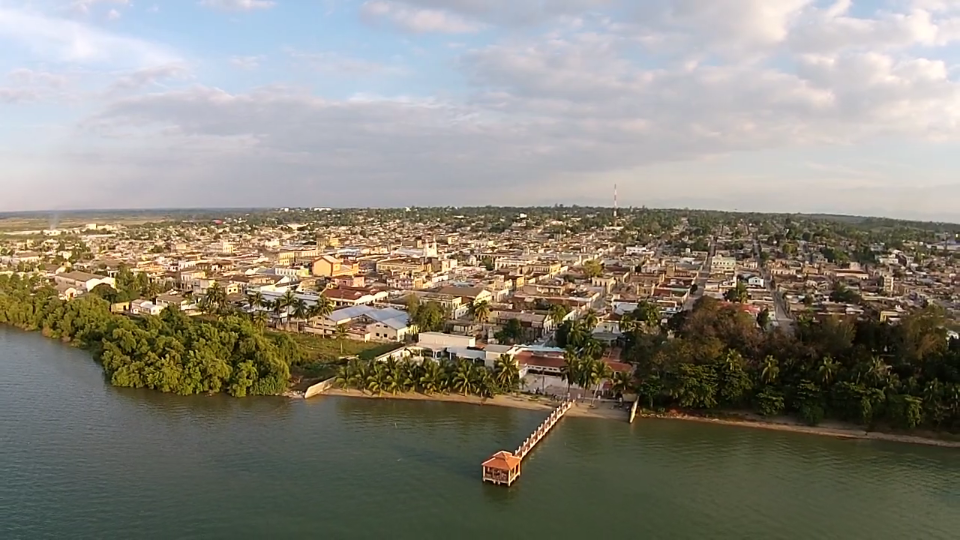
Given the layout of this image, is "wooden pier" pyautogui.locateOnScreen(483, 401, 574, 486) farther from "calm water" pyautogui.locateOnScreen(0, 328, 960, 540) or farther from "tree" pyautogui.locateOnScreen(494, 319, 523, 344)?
"tree" pyautogui.locateOnScreen(494, 319, 523, 344)

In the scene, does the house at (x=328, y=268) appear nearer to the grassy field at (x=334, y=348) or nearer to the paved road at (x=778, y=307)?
the grassy field at (x=334, y=348)

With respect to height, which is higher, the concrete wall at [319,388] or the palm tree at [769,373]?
the palm tree at [769,373]

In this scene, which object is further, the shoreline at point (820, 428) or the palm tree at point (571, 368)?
the palm tree at point (571, 368)

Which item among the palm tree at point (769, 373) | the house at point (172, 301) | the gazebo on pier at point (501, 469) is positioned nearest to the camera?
the gazebo on pier at point (501, 469)

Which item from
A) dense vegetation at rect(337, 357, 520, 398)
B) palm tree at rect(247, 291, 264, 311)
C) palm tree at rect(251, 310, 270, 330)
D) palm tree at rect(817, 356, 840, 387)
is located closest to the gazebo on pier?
dense vegetation at rect(337, 357, 520, 398)

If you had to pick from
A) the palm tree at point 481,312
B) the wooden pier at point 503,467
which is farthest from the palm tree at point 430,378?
the palm tree at point 481,312

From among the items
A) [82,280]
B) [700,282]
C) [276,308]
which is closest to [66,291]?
[82,280]

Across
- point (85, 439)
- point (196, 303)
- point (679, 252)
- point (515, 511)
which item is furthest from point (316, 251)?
point (515, 511)
